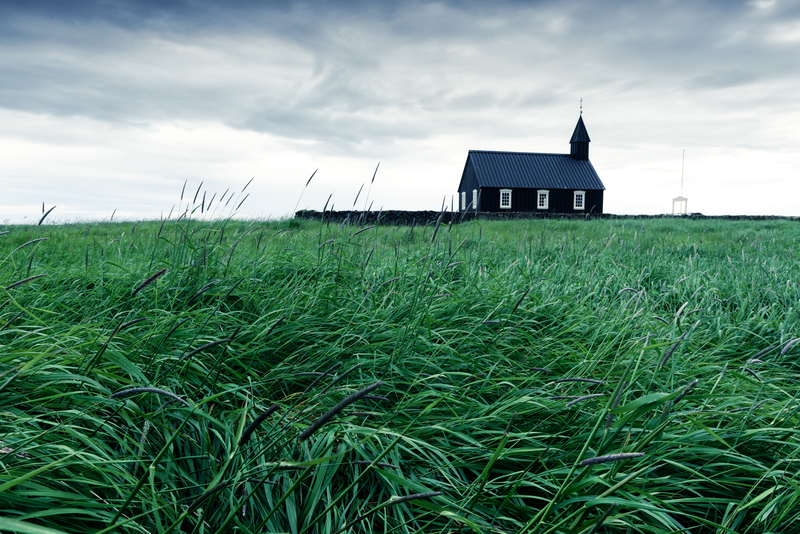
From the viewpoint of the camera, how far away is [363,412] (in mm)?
1582

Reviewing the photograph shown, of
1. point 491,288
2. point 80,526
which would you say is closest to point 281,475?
point 80,526

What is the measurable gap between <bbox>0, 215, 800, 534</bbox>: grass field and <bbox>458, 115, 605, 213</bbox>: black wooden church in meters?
29.9

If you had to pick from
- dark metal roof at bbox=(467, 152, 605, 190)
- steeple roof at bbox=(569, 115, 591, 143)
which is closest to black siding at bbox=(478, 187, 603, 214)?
dark metal roof at bbox=(467, 152, 605, 190)

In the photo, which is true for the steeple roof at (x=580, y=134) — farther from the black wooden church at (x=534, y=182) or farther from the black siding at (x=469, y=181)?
the black siding at (x=469, y=181)

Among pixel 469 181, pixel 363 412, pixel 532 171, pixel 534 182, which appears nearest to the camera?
pixel 363 412

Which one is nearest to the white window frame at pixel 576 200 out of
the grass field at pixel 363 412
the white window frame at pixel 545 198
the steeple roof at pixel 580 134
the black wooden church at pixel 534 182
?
the black wooden church at pixel 534 182

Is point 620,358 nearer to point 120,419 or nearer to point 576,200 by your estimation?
point 120,419

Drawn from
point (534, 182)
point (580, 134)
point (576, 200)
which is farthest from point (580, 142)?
point (534, 182)

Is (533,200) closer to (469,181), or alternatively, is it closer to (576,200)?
(576,200)

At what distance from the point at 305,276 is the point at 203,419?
1.67 metres

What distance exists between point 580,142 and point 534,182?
6242 millimetres

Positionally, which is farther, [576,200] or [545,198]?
[576,200]

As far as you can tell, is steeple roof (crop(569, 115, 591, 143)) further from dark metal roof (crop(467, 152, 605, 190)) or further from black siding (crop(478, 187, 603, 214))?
black siding (crop(478, 187, 603, 214))

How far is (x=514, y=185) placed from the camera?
108 ft
